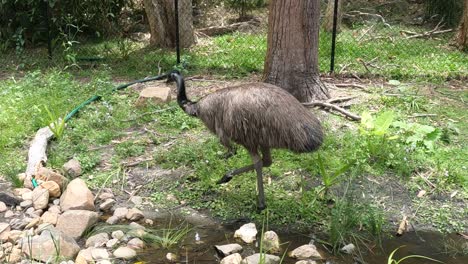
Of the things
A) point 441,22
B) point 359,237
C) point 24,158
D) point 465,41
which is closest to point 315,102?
point 359,237

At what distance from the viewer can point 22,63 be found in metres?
8.80

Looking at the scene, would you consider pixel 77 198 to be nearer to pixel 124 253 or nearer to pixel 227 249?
pixel 124 253

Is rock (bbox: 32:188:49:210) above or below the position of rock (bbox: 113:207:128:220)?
above

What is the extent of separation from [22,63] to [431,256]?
6.88 metres

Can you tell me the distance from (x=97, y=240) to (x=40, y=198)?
2.69ft

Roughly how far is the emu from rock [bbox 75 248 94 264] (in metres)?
1.39

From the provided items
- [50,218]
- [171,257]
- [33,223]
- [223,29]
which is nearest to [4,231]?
[33,223]

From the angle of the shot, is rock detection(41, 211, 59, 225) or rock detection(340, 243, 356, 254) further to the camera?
rock detection(41, 211, 59, 225)

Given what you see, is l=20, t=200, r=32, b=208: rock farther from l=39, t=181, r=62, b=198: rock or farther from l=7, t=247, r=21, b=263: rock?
l=7, t=247, r=21, b=263: rock

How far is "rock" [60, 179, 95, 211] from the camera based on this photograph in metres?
4.69

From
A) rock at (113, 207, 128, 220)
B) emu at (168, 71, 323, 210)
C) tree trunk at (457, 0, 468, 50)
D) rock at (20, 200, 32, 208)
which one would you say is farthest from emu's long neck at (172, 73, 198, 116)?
tree trunk at (457, 0, 468, 50)

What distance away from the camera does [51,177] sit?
198 inches

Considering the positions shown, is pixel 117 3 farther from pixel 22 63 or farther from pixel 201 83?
pixel 201 83

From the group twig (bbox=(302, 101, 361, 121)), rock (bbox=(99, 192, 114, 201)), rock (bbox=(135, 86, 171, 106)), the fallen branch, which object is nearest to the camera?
rock (bbox=(99, 192, 114, 201))
